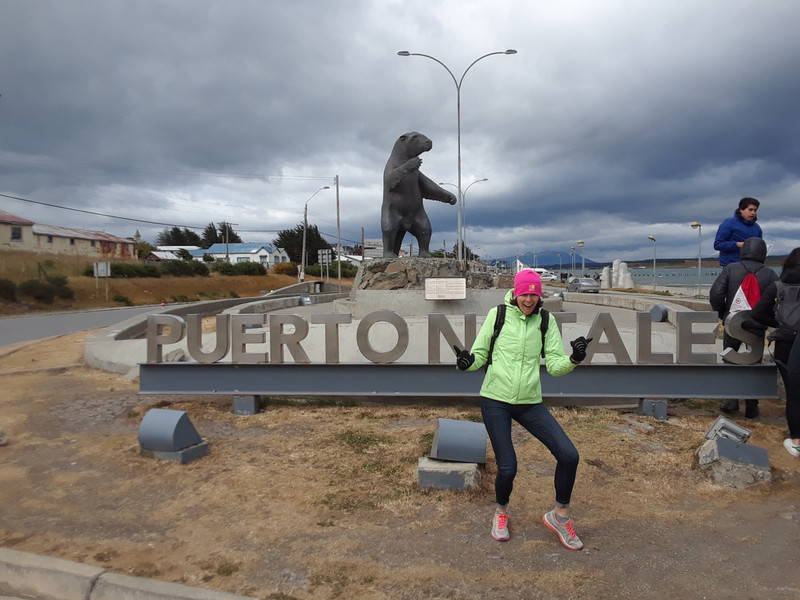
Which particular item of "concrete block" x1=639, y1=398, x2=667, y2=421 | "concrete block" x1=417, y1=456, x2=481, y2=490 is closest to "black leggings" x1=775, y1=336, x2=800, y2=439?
"concrete block" x1=639, y1=398, x2=667, y2=421

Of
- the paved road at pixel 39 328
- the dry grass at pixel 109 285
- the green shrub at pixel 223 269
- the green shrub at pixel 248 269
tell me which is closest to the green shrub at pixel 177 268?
the dry grass at pixel 109 285

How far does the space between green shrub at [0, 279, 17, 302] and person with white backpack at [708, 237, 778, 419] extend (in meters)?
31.7

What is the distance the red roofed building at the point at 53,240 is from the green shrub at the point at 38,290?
2121mm

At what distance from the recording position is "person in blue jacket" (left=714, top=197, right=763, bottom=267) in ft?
20.1

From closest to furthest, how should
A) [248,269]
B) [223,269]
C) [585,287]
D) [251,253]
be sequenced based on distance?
[585,287]
[223,269]
[248,269]
[251,253]

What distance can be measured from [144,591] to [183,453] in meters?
2.11

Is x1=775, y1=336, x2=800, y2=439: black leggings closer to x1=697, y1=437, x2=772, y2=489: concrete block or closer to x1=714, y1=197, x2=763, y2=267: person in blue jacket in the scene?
x1=697, y1=437, x2=772, y2=489: concrete block

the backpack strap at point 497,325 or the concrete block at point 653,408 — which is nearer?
the backpack strap at point 497,325

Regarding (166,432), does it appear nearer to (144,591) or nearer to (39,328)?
(144,591)

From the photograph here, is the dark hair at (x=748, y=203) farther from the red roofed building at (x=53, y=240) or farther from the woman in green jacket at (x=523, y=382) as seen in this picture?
the red roofed building at (x=53, y=240)

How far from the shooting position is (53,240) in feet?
135

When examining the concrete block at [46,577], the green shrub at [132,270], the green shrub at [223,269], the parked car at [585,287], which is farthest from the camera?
the green shrub at [223,269]

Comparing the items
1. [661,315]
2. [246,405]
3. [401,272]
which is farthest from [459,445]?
[661,315]

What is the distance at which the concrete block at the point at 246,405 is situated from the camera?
639 centimetres
